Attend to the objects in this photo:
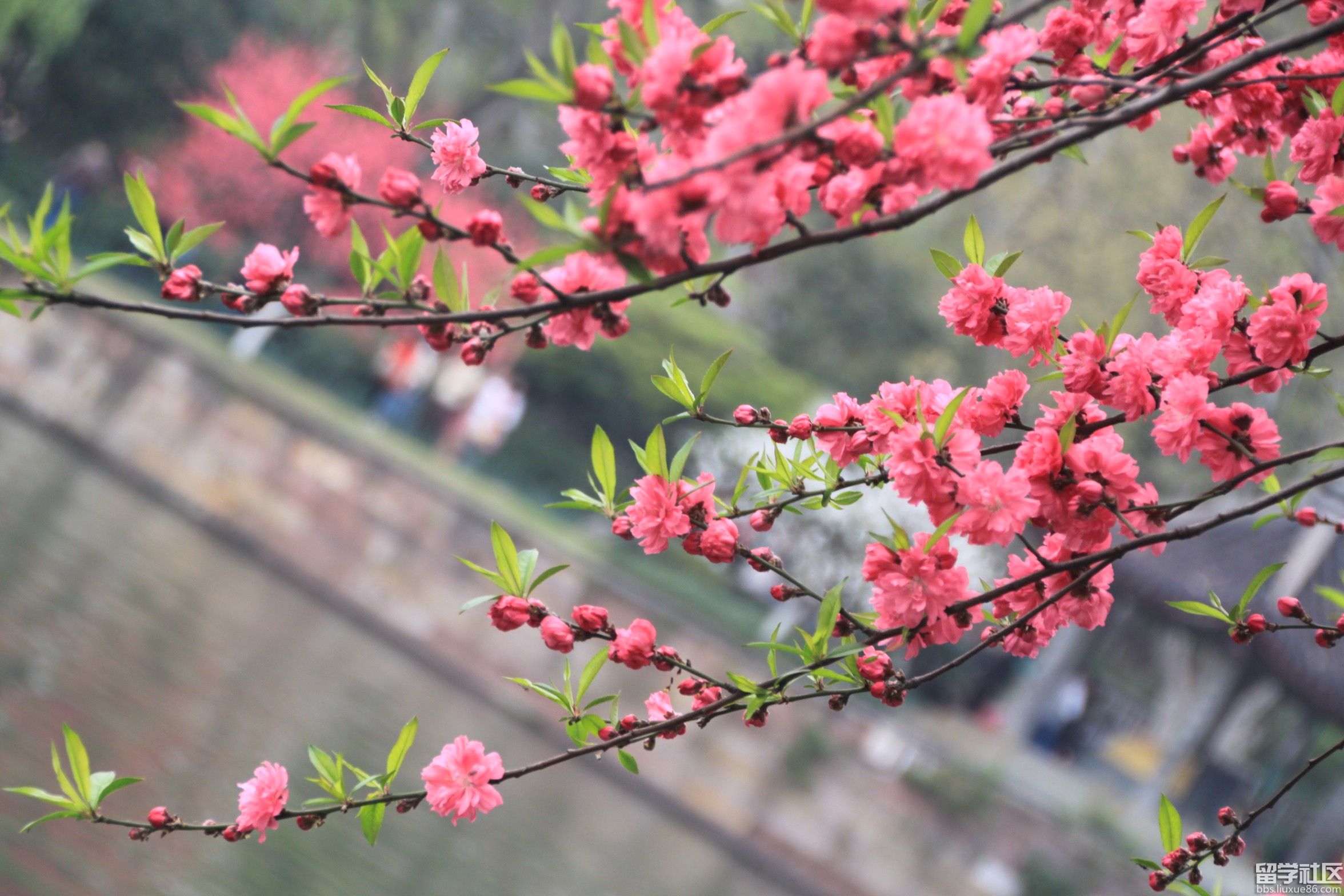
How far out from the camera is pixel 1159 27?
1861mm

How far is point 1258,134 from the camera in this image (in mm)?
2084

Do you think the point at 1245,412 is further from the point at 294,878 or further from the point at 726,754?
the point at 726,754

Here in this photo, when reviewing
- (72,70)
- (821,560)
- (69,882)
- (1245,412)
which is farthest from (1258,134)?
(72,70)

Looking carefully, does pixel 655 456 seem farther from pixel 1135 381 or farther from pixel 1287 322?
pixel 1287 322

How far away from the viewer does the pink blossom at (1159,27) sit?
71.8 inches

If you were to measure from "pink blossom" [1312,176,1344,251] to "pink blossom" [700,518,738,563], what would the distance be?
0.98m

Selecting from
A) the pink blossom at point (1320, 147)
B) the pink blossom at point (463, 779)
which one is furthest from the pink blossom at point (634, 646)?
the pink blossom at point (1320, 147)

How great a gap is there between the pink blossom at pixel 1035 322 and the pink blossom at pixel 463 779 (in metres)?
1.00

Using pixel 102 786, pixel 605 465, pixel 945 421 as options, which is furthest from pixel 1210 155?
pixel 102 786

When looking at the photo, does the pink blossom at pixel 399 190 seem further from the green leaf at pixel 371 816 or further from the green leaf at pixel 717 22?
the green leaf at pixel 371 816

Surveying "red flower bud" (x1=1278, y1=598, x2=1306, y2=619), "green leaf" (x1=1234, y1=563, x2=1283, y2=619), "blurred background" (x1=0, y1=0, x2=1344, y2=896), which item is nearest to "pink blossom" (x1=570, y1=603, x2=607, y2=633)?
"green leaf" (x1=1234, y1=563, x2=1283, y2=619)

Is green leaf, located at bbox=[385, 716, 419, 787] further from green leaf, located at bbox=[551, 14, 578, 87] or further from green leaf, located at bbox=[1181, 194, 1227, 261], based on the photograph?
green leaf, located at bbox=[1181, 194, 1227, 261]

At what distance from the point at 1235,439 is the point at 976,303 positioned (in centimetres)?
44

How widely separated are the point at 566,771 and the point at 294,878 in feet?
15.6
